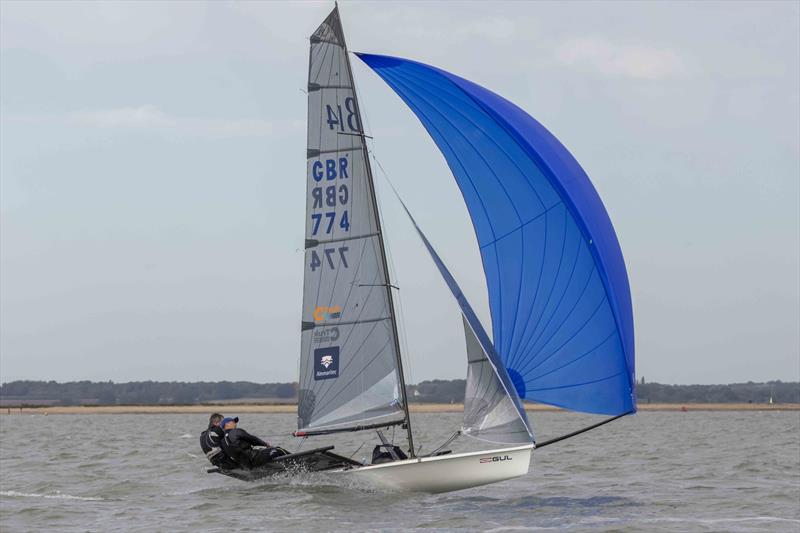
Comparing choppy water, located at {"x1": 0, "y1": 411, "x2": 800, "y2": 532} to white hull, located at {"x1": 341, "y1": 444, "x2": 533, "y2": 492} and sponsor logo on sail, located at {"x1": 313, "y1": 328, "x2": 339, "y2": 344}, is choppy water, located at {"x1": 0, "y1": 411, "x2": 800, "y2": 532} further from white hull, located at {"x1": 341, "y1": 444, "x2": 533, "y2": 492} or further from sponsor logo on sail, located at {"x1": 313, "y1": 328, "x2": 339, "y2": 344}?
sponsor logo on sail, located at {"x1": 313, "y1": 328, "x2": 339, "y2": 344}

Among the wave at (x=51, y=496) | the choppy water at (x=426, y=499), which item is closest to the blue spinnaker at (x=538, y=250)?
the choppy water at (x=426, y=499)

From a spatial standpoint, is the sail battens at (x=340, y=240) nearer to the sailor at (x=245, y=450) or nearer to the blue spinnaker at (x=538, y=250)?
the blue spinnaker at (x=538, y=250)

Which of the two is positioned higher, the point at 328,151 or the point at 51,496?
the point at 328,151

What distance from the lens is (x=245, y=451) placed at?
→ 62.0 ft

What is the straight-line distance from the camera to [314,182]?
18844 mm

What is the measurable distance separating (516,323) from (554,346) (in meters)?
0.70

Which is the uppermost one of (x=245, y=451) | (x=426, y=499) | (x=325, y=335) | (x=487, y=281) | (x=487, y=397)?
(x=487, y=281)

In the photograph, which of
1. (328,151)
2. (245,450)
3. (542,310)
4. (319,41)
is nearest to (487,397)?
(542,310)

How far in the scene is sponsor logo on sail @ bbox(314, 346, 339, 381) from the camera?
18703 millimetres

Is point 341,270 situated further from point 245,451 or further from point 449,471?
point 449,471

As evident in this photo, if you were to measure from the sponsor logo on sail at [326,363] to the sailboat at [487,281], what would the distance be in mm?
24

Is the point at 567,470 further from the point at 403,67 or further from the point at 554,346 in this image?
the point at 403,67

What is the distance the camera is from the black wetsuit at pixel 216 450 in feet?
62.8

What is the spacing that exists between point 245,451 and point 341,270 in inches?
138
